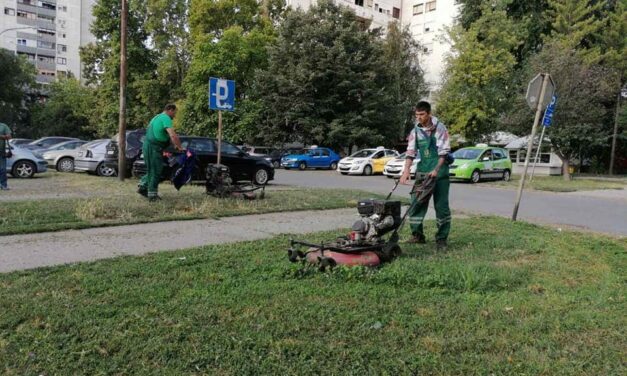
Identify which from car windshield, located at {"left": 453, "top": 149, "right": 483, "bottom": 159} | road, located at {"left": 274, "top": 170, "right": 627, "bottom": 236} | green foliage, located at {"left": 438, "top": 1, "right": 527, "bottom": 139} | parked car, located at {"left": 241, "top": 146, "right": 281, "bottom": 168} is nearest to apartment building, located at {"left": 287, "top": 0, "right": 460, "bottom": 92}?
green foliage, located at {"left": 438, "top": 1, "right": 527, "bottom": 139}

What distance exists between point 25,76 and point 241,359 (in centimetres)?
6389

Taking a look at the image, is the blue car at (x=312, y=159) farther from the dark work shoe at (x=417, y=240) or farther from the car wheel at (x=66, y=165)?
the dark work shoe at (x=417, y=240)

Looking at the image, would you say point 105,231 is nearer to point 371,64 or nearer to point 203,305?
point 203,305

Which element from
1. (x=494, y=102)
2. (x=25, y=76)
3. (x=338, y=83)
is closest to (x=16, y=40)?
(x=25, y=76)

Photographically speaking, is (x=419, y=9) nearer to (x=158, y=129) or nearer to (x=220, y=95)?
(x=220, y=95)

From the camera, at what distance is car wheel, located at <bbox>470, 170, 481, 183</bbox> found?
23.5m

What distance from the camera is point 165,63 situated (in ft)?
137

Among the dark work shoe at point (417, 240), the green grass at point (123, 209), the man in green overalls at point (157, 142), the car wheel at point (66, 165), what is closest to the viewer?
the dark work shoe at point (417, 240)

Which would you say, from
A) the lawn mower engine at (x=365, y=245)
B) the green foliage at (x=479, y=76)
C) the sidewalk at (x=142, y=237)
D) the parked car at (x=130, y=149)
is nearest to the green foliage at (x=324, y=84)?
the green foliage at (x=479, y=76)

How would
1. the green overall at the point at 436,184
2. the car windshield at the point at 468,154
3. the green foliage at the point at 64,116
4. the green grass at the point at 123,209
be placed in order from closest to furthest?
the green overall at the point at 436,184 → the green grass at the point at 123,209 → the car windshield at the point at 468,154 → the green foliage at the point at 64,116

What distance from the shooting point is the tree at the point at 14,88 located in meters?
53.6

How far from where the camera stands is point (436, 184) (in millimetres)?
6605

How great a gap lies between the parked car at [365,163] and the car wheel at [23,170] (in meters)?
16.3

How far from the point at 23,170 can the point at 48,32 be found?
261ft
